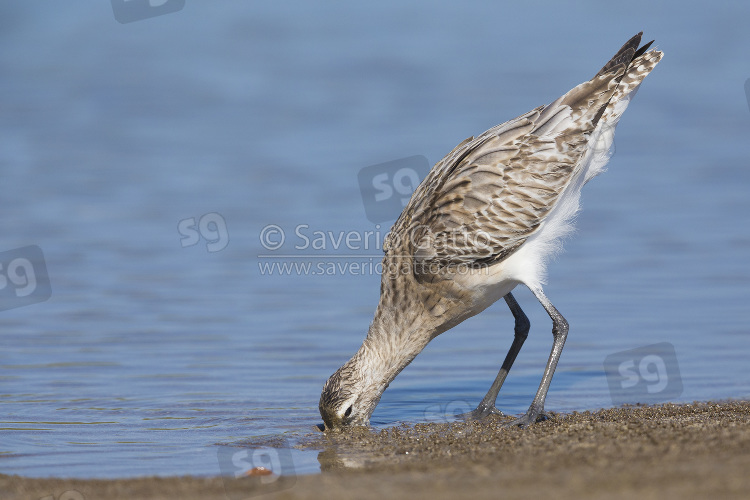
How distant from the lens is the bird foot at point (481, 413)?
29.5 feet

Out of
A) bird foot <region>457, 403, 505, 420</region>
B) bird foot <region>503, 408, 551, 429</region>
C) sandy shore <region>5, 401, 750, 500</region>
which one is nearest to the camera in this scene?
sandy shore <region>5, 401, 750, 500</region>

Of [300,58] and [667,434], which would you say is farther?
[300,58]

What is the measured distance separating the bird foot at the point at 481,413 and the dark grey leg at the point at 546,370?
0.43 meters

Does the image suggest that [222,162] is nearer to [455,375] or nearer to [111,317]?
[111,317]

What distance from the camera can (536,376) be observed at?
10359mm

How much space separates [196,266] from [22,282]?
2.31 meters

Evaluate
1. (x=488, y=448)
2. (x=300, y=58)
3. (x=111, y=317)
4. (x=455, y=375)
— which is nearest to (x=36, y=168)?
(x=111, y=317)

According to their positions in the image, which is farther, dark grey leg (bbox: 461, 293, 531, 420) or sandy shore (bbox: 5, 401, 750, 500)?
dark grey leg (bbox: 461, 293, 531, 420)

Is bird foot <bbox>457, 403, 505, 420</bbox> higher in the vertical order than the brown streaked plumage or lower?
lower

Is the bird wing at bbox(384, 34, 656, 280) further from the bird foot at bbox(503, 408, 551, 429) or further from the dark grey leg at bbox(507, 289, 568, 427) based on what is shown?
the bird foot at bbox(503, 408, 551, 429)

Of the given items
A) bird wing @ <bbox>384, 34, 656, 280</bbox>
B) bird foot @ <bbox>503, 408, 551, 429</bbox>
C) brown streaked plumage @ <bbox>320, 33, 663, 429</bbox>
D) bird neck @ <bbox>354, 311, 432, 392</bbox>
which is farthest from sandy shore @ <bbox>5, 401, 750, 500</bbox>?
bird wing @ <bbox>384, 34, 656, 280</bbox>

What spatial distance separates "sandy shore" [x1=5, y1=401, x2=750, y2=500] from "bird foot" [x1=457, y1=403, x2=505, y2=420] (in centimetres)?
34

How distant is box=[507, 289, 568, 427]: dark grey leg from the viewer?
27.6 feet

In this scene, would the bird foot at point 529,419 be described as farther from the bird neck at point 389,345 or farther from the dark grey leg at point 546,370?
the bird neck at point 389,345
